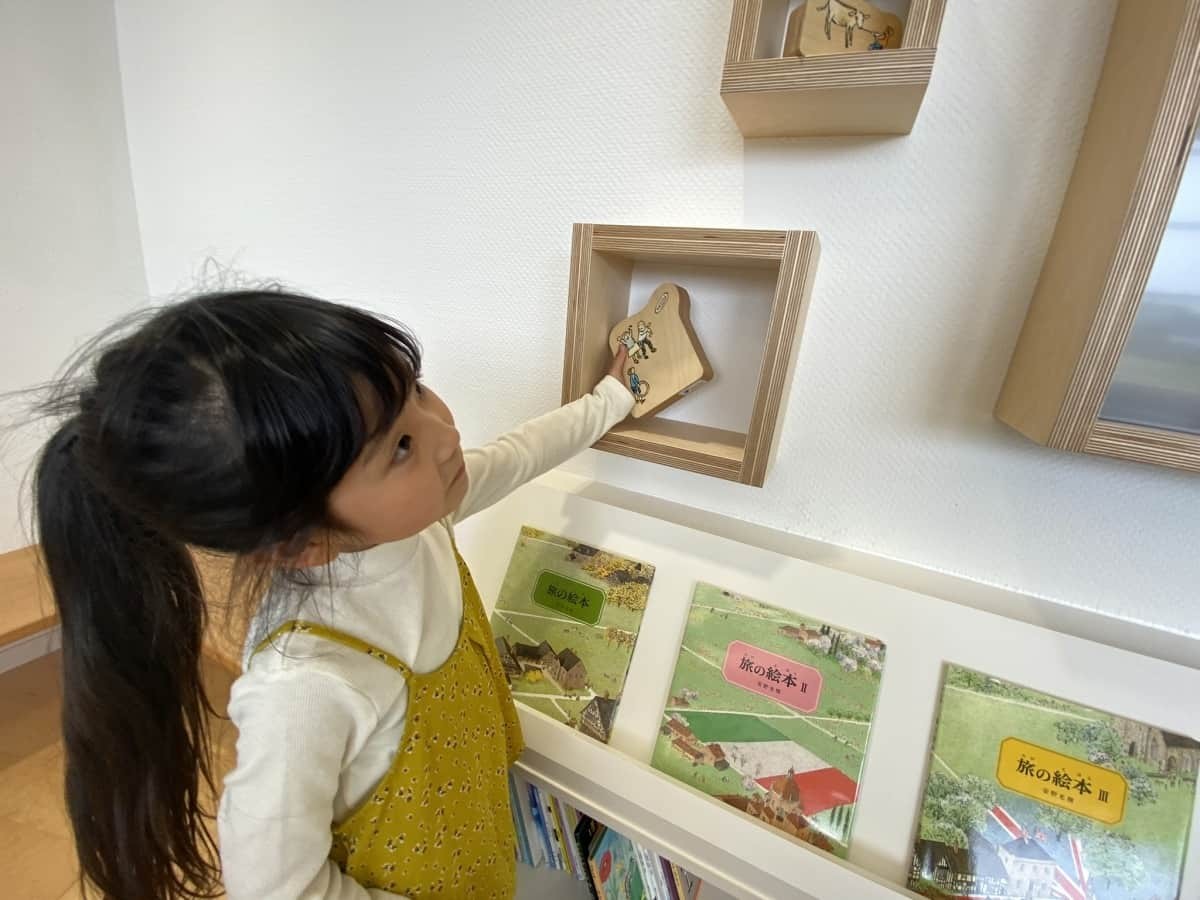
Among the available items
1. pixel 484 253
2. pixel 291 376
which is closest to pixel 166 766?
pixel 291 376

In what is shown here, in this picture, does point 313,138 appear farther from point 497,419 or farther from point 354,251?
point 497,419

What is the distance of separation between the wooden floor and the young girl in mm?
604

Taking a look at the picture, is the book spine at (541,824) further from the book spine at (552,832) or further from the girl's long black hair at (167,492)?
the girl's long black hair at (167,492)

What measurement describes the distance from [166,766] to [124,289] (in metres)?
1.22

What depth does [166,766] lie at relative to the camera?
1.68 ft

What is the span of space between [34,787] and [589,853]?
1184 mm

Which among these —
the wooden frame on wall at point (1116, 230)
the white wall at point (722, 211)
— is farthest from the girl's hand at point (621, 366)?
the wooden frame on wall at point (1116, 230)

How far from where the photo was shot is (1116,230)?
0.40 metres

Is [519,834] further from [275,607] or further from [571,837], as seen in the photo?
[275,607]

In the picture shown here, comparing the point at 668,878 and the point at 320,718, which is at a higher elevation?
the point at 320,718

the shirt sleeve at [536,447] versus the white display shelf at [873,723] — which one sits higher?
the shirt sleeve at [536,447]

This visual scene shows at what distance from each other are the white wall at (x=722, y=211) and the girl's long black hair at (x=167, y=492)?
44 cm

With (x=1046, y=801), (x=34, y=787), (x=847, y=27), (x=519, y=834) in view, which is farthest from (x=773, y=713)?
(x=34, y=787)

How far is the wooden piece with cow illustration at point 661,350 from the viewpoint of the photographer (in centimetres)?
68
